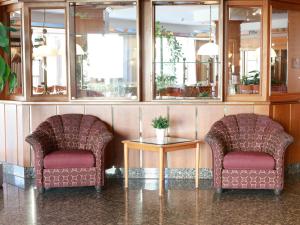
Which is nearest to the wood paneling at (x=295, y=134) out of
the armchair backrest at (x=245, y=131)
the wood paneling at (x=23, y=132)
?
the armchair backrest at (x=245, y=131)

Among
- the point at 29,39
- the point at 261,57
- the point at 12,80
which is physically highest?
the point at 29,39

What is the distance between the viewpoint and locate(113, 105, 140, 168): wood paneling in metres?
6.98

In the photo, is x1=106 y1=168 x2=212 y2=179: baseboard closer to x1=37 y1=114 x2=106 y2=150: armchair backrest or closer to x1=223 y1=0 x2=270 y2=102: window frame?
x1=37 y1=114 x2=106 y2=150: armchair backrest

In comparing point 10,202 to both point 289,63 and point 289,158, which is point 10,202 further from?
point 289,63

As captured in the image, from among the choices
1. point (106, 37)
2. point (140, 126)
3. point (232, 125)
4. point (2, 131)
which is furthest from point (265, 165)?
point (2, 131)

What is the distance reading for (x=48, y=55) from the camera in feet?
23.5

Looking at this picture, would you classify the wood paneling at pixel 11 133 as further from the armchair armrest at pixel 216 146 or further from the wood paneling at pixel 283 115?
the wood paneling at pixel 283 115

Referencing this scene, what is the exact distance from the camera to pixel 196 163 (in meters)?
6.47

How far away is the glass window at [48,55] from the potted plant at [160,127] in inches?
61.5

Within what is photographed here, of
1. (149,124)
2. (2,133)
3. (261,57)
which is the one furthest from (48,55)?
(261,57)

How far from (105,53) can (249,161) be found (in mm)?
2609

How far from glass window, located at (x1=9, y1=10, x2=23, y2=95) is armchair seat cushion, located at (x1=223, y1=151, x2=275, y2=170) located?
3.22 meters

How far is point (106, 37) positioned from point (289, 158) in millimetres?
3210

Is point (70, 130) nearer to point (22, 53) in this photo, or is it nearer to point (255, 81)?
point (22, 53)
